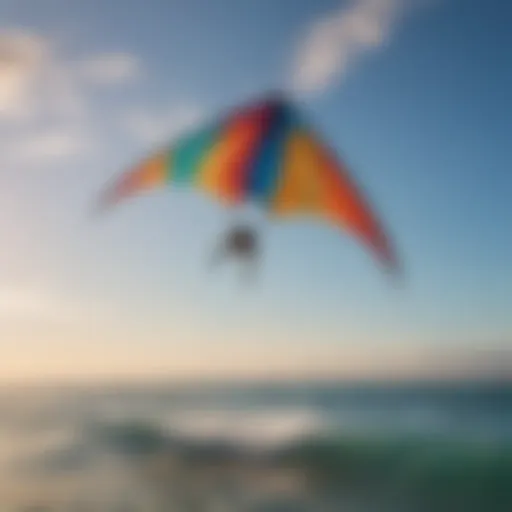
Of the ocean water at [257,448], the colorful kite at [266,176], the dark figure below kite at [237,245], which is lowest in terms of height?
the ocean water at [257,448]

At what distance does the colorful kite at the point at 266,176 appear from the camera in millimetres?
1439

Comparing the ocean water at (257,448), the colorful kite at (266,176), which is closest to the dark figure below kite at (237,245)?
the colorful kite at (266,176)

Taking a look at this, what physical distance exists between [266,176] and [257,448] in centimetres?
48

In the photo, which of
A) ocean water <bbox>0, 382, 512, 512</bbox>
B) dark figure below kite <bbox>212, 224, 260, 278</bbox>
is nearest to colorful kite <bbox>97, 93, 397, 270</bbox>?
dark figure below kite <bbox>212, 224, 260, 278</bbox>

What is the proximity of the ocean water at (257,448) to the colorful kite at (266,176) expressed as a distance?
0.92ft

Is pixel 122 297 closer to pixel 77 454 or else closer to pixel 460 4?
pixel 77 454

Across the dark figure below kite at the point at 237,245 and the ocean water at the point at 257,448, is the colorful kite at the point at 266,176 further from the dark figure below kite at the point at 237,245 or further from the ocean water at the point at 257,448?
the ocean water at the point at 257,448

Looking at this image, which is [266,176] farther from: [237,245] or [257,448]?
[257,448]

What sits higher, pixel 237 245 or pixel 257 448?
pixel 237 245

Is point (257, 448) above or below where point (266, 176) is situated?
below

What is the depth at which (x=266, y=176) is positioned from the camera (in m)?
1.44

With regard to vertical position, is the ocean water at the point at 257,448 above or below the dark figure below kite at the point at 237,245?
below

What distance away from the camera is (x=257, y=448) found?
1.42m

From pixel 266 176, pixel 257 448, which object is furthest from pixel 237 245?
pixel 257 448
